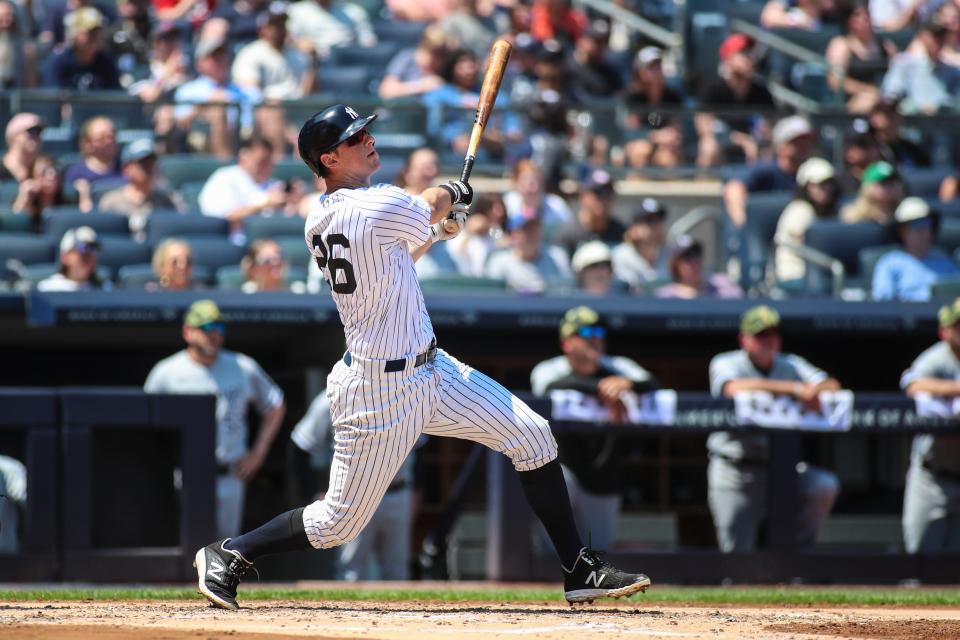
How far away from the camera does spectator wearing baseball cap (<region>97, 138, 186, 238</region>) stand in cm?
928

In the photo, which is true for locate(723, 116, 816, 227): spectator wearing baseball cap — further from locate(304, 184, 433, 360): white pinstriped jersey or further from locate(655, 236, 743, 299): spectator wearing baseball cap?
locate(304, 184, 433, 360): white pinstriped jersey

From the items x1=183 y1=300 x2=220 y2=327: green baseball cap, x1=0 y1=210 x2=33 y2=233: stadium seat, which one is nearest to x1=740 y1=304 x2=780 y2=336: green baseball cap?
x1=183 y1=300 x2=220 y2=327: green baseball cap

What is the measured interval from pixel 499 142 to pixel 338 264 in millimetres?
6084

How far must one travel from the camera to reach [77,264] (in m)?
8.46

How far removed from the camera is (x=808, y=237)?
983 centimetres

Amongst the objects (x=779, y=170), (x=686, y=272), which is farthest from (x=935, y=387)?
(x=779, y=170)

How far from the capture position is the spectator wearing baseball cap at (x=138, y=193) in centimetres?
928

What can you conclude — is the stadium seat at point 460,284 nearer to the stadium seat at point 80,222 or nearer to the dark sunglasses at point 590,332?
the dark sunglasses at point 590,332

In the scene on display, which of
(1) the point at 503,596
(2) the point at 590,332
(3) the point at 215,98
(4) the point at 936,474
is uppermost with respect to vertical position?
(3) the point at 215,98

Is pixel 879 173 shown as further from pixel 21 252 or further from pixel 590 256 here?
pixel 21 252

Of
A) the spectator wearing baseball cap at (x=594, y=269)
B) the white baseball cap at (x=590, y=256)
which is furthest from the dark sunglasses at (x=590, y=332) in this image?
the white baseball cap at (x=590, y=256)

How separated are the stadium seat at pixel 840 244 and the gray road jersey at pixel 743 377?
1477 millimetres

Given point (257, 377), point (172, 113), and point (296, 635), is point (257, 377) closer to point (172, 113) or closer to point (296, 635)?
point (172, 113)

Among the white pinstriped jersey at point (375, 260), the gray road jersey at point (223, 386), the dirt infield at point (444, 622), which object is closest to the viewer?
the dirt infield at point (444, 622)
